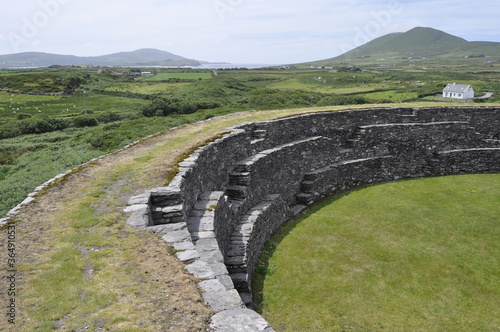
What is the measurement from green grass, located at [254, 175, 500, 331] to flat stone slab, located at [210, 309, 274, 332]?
4193 mm

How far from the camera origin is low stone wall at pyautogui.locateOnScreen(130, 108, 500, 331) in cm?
945

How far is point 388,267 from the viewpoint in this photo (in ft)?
40.5

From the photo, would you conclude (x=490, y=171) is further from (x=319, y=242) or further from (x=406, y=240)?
(x=319, y=242)

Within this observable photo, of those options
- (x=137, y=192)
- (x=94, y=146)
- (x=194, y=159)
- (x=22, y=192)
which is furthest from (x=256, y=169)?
(x=94, y=146)

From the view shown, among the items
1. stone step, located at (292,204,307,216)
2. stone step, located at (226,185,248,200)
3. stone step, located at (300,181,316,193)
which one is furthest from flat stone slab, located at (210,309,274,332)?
stone step, located at (300,181,316,193)

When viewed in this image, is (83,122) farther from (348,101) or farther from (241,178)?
(241,178)

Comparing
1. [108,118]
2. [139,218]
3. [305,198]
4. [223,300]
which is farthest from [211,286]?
[108,118]

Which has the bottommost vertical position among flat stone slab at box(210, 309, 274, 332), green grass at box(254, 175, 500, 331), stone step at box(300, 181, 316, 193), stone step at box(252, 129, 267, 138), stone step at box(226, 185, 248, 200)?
green grass at box(254, 175, 500, 331)

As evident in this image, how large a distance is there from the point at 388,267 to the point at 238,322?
8510 millimetres

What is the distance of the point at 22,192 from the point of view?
13.9 m

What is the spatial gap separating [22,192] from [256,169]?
31.8 feet

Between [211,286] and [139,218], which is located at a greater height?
[139,218]

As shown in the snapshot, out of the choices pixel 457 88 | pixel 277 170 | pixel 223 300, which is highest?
pixel 457 88

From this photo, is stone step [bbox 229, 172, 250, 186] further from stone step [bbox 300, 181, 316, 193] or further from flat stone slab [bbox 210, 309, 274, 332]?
flat stone slab [bbox 210, 309, 274, 332]
